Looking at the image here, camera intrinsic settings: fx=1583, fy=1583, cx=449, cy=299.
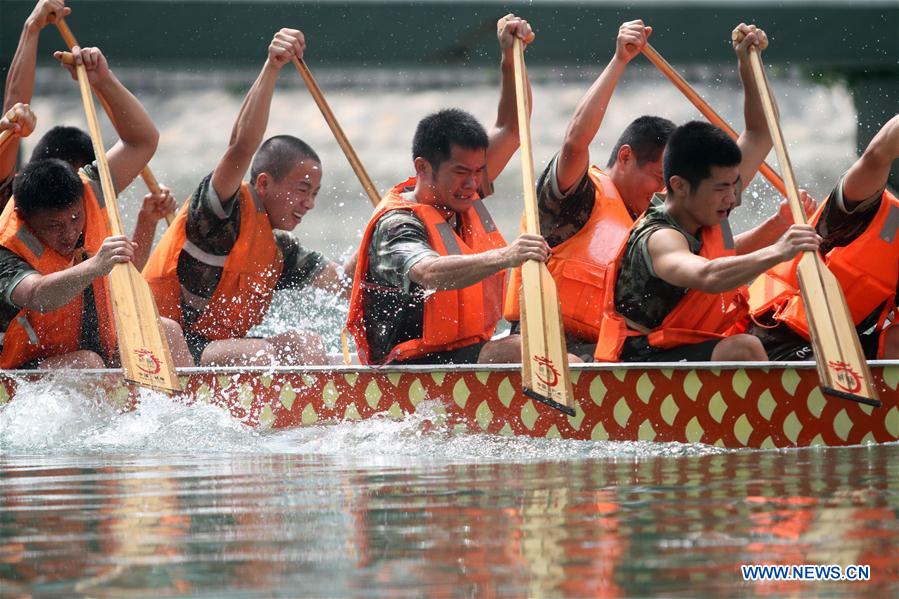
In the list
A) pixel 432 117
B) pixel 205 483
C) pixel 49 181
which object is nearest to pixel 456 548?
pixel 205 483

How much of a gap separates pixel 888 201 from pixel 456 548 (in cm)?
280

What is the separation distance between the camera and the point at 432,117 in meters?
5.12

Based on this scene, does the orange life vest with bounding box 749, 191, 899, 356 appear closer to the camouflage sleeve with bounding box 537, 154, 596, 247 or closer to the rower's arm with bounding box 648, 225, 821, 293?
the rower's arm with bounding box 648, 225, 821, 293

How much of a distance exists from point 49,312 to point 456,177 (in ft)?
5.02

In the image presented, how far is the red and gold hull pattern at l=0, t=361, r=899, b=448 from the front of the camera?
14.6ft

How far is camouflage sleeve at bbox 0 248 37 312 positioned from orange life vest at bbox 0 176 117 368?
3 cm

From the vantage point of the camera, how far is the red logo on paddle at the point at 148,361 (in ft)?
16.5

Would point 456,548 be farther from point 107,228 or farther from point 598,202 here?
point 107,228

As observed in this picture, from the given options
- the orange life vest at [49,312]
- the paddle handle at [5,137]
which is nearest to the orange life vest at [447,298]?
the orange life vest at [49,312]

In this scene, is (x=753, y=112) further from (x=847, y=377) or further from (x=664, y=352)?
(x=847, y=377)

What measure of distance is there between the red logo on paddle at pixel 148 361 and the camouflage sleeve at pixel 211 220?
2.58ft

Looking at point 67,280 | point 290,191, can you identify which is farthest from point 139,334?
point 290,191

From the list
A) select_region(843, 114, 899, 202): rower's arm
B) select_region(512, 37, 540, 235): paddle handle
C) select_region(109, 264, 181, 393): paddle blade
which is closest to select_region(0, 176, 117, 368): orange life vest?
select_region(109, 264, 181, 393): paddle blade

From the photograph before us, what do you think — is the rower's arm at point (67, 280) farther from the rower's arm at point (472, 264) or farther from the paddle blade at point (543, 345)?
the paddle blade at point (543, 345)
